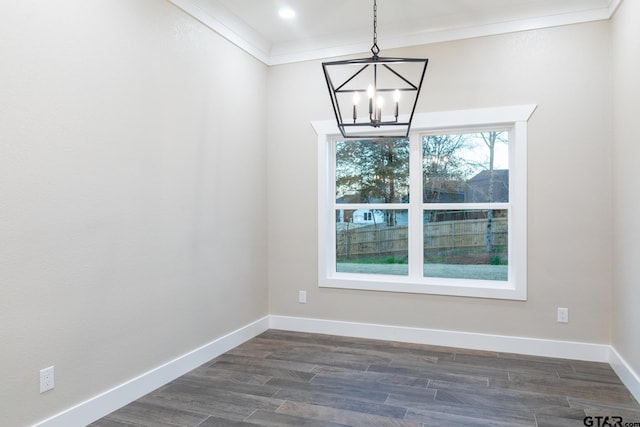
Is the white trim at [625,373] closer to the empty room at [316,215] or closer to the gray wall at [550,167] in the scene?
the empty room at [316,215]

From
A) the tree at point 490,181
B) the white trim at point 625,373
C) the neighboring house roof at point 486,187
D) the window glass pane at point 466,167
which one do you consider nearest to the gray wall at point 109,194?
the window glass pane at point 466,167

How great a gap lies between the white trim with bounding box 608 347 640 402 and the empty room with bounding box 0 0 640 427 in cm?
3

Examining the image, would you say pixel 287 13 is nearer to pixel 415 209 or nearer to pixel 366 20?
pixel 366 20

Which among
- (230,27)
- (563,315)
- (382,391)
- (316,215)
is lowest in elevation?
(382,391)

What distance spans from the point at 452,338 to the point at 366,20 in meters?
2.99

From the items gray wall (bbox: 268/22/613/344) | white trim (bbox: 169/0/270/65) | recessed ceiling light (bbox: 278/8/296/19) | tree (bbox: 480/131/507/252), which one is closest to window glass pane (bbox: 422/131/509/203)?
tree (bbox: 480/131/507/252)

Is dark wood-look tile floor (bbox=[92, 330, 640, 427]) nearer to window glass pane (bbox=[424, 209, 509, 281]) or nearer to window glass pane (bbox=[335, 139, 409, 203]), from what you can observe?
window glass pane (bbox=[424, 209, 509, 281])

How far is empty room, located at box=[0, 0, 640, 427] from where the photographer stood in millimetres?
2264

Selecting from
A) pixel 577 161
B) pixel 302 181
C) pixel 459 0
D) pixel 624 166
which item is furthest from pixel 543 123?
pixel 302 181

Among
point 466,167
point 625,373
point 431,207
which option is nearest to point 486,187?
point 466,167

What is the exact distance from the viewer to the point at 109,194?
2.54 m

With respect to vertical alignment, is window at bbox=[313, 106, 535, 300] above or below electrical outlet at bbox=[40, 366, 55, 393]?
above

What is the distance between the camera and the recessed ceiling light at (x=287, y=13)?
140 inches

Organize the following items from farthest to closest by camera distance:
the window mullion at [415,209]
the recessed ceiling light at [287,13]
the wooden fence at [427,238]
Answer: the window mullion at [415,209] < the wooden fence at [427,238] < the recessed ceiling light at [287,13]
